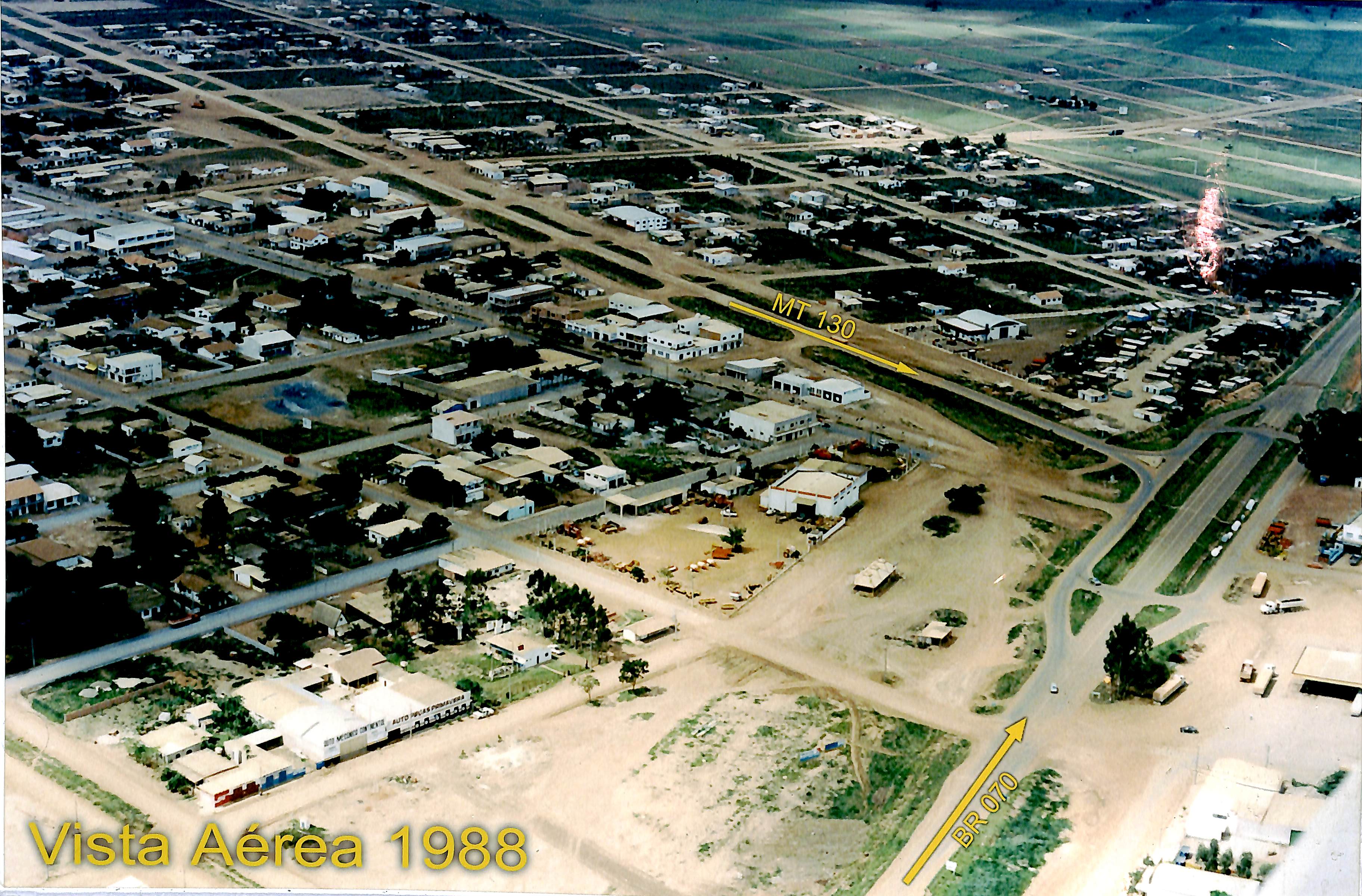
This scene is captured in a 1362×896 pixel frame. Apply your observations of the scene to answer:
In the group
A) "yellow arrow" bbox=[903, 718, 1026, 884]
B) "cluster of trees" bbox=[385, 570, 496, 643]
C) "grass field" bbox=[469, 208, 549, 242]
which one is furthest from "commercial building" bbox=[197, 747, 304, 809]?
"grass field" bbox=[469, 208, 549, 242]

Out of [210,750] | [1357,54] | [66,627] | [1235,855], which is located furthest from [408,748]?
[1357,54]

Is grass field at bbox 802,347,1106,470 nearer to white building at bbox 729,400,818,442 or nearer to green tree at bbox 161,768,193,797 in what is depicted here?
white building at bbox 729,400,818,442

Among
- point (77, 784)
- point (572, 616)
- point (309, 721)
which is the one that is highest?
point (572, 616)

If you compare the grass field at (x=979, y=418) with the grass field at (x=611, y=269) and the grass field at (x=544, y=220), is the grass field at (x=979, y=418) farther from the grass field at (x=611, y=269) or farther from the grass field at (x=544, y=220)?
the grass field at (x=544, y=220)

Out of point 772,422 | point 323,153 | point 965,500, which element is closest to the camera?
point 965,500

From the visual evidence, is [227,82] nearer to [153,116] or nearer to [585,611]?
[153,116]

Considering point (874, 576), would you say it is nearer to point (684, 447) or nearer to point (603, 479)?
point (603, 479)

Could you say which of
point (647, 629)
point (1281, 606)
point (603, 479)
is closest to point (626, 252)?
point (603, 479)

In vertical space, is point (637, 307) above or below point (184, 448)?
above

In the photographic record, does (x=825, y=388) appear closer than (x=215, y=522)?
No
